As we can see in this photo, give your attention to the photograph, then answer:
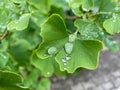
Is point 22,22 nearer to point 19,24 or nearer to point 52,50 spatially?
point 19,24

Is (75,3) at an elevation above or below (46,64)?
above

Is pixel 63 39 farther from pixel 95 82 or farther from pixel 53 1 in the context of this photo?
pixel 95 82

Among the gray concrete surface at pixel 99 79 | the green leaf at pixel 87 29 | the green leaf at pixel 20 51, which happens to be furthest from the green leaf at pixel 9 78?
the gray concrete surface at pixel 99 79

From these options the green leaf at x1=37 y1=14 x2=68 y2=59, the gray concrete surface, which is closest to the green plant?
the green leaf at x1=37 y1=14 x2=68 y2=59

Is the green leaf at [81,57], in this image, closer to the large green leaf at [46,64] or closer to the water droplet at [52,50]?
the water droplet at [52,50]

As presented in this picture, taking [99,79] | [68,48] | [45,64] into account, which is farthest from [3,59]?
[99,79]

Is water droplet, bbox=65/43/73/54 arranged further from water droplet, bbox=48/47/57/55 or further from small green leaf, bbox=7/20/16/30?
small green leaf, bbox=7/20/16/30
